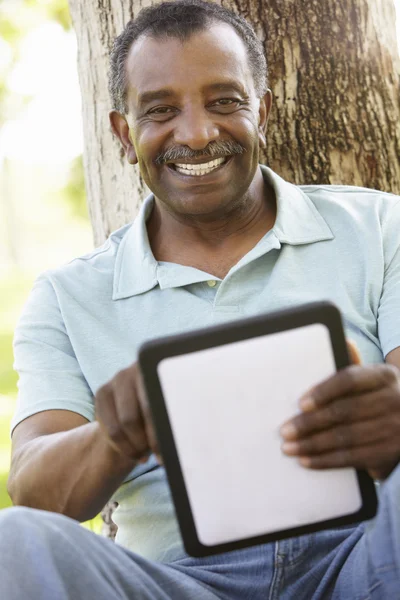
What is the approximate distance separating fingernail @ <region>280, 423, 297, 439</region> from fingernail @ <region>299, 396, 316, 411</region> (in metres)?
0.04

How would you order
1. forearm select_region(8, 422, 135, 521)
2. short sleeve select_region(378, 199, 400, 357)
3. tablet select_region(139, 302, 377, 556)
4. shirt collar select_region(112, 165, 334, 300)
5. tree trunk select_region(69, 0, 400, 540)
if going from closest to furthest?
tablet select_region(139, 302, 377, 556) → forearm select_region(8, 422, 135, 521) → short sleeve select_region(378, 199, 400, 357) → shirt collar select_region(112, 165, 334, 300) → tree trunk select_region(69, 0, 400, 540)

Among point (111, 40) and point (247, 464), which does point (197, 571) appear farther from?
point (111, 40)

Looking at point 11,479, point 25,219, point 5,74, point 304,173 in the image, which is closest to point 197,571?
point 11,479

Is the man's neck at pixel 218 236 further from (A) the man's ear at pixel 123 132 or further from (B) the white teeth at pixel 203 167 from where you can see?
(A) the man's ear at pixel 123 132

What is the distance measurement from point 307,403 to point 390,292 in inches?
30.6

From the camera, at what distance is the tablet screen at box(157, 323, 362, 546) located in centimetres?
131

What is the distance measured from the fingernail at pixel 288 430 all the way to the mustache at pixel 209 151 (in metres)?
1.05

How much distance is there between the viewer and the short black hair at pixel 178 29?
225 cm

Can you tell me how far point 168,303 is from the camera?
2111 millimetres

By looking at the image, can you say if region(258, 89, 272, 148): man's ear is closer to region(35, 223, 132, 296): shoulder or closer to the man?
the man

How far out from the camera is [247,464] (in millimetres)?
1366

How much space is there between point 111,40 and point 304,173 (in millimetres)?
781

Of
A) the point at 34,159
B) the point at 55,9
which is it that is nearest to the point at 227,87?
the point at 55,9

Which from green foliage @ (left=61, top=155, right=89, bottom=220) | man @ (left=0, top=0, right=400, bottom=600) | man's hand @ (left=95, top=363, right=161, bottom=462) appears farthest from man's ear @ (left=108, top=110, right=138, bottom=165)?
green foliage @ (left=61, top=155, right=89, bottom=220)
